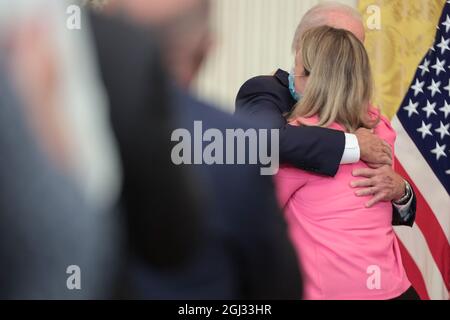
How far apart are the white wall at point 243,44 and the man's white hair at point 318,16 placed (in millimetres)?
23

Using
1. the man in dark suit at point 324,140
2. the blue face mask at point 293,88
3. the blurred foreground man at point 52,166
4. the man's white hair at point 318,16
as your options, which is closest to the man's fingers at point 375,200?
the man in dark suit at point 324,140

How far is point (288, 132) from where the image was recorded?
127 centimetres

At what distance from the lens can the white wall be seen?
Answer: 4.50 ft

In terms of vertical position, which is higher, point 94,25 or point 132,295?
point 94,25

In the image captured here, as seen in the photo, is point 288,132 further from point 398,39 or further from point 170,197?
point 398,39

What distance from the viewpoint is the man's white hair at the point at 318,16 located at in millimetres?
1371

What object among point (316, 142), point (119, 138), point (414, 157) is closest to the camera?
point (316, 142)

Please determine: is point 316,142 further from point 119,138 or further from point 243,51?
point 119,138

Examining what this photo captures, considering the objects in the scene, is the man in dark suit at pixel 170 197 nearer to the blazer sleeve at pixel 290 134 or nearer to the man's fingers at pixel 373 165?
the blazer sleeve at pixel 290 134

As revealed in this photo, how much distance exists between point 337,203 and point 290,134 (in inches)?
6.7

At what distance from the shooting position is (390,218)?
4.34ft

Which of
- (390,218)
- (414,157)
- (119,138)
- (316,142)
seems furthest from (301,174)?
(414,157)

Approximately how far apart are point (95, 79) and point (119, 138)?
0.14 meters
